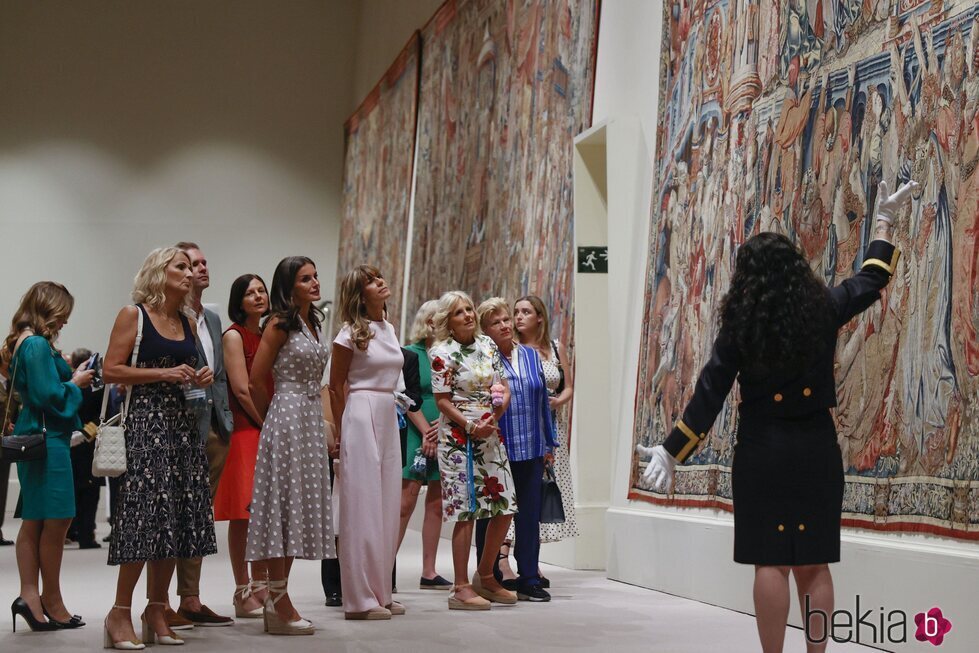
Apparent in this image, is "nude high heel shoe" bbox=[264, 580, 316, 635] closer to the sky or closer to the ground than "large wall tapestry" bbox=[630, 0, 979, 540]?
closer to the ground

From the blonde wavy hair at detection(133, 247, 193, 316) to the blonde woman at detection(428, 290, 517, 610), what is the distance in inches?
79.8

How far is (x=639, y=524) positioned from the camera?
859cm

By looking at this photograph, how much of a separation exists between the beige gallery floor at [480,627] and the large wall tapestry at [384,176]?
33.7 ft

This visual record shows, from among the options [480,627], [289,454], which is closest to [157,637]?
[289,454]

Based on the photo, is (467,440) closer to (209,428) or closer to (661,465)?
(209,428)

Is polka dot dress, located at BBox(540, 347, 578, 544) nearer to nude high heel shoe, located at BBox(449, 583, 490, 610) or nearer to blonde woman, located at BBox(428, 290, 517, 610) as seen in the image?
blonde woman, located at BBox(428, 290, 517, 610)

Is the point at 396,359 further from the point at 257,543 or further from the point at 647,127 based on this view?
the point at 647,127

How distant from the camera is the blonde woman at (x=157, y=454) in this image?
5590 millimetres

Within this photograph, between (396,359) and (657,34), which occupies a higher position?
(657,34)

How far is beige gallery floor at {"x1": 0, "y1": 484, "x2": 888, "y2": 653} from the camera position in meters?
5.83

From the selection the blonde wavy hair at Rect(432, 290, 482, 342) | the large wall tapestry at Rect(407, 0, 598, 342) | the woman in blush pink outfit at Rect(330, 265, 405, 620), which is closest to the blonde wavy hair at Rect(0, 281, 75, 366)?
the woman in blush pink outfit at Rect(330, 265, 405, 620)

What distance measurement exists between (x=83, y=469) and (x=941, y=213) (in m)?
9.52

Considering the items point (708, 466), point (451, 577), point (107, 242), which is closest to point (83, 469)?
point (451, 577)

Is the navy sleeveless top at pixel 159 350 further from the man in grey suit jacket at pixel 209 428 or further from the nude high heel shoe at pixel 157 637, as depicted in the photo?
the nude high heel shoe at pixel 157 637
